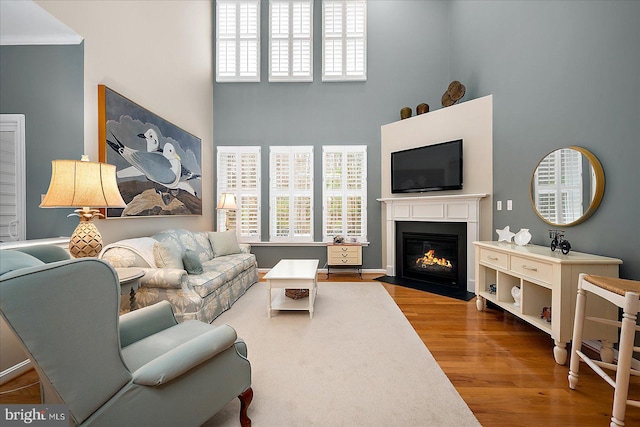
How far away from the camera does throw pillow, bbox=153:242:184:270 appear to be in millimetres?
2695

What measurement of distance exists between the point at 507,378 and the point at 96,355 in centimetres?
248

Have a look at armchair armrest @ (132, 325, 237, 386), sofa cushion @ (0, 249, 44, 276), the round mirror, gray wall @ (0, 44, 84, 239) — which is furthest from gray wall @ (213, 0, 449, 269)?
sofa cushion @ (0, 249, 44, 276)

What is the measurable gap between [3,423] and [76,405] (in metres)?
0.56

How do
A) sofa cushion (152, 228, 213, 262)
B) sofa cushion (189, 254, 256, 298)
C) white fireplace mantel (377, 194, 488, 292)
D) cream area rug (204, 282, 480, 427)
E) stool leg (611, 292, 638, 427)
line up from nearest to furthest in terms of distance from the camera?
stool leg (611, 292, 638, 427) < cream area rug (204, 282, 480, 427) < sofa cushion (189, 254, 256, 298) < sofa cushion (152, 228, 213, 262) < white fireplace mantel (377, 194, 488, 292)

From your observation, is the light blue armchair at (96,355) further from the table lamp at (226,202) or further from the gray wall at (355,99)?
the gray wall at (355,99)

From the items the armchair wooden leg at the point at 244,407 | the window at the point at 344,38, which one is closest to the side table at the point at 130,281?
the armchair wooden leg at the point at 244,407

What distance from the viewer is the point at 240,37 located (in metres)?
5.20

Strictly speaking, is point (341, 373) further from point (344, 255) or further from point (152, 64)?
point (152, 64)

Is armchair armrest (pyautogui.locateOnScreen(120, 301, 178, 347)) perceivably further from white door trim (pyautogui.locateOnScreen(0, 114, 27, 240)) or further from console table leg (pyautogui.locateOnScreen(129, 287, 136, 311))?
white door trim (pyautogui.locateOnScreen(0, 114, 27, 240))

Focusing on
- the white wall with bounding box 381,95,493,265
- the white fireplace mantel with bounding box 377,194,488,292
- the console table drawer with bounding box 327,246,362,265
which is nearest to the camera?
the white wall with bounding box 381,95,493,265

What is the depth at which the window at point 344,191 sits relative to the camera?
16.9 feet

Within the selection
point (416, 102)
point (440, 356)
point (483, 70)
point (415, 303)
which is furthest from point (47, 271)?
point (416, 102)

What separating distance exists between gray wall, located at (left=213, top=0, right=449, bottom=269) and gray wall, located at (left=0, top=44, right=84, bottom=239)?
9.44 feet

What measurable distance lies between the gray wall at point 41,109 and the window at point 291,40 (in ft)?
11.3
